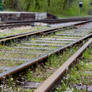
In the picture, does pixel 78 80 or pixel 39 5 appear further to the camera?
pixel 39 5

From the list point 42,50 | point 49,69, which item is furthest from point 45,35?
point 49,69

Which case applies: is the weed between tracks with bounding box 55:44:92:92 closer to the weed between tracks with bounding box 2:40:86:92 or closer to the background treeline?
the weed between tracks with bounding box 2:40:86:92

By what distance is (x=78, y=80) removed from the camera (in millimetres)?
3215

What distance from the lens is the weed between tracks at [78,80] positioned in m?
2.75

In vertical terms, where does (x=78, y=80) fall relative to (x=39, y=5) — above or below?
above

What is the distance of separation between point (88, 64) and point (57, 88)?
1.74 metres

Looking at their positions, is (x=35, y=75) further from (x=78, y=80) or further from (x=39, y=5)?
(x=39, y=5)

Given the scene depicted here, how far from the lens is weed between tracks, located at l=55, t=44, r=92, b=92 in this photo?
9.02 ft

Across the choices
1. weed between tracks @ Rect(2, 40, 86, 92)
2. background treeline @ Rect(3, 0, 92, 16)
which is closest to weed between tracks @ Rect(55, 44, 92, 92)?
weed between tracks @ Rect(2, 40, 86, 92)

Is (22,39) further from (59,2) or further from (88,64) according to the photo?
(59,2)

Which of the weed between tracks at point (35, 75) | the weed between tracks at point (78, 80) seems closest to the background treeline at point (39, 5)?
the weed between tracks at point (35, 75)

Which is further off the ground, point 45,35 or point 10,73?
point 10,73

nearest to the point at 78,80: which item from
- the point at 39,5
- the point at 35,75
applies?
the point at 35,75

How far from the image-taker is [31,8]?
3378 centimetres
